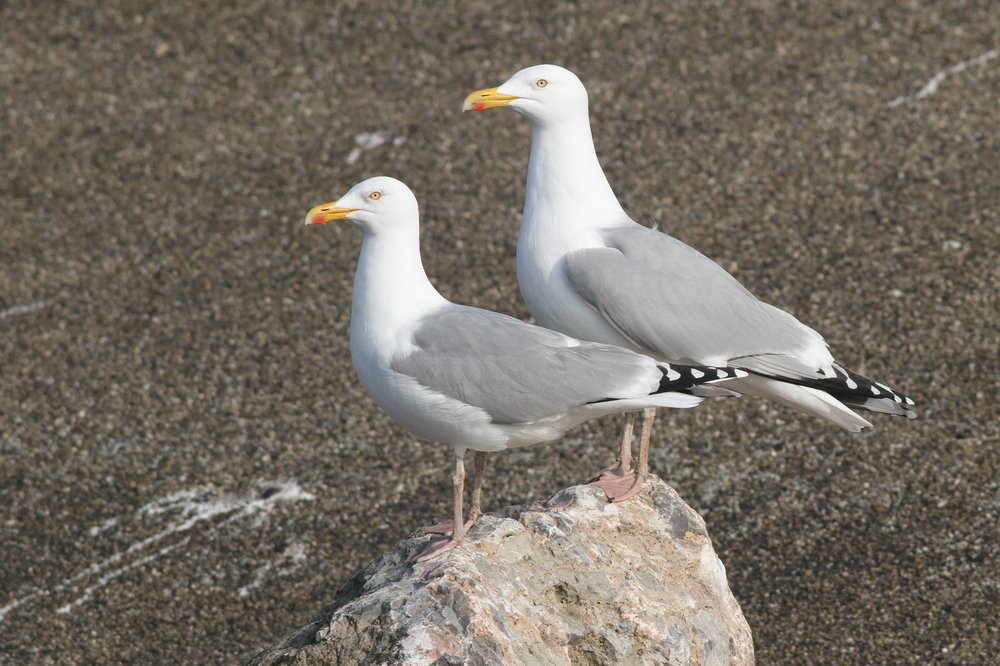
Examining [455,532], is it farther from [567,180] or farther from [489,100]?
[489,100]

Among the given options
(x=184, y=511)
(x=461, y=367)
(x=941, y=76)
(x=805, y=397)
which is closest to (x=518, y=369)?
(x=461, y=367)

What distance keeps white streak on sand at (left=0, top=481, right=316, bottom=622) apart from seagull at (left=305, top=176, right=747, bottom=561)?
3506mm

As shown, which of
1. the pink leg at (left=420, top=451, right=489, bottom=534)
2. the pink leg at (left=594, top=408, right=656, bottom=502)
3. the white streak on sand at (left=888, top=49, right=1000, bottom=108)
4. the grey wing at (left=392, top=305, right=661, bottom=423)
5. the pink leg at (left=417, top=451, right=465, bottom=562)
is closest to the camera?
the grey wing at (left=392, top=305, right=661, bottom=423)

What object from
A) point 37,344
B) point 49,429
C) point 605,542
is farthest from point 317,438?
point 605,542

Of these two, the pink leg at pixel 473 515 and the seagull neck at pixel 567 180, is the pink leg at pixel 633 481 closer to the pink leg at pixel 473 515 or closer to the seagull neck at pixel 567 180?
the pink leg at pixel 473 515

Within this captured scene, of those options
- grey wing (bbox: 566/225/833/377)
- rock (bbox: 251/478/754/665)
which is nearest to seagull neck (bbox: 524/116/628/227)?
grey wing (bbox: 566/225/833/377)

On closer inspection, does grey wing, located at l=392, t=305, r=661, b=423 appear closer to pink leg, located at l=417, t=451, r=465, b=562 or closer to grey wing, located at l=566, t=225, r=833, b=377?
pink leg, located at l=417, t=451, r=465, b=562

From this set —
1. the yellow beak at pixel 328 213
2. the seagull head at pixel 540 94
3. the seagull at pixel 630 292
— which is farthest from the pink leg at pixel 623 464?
the yellow beak at pixel 328 213

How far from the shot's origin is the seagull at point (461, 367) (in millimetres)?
5250

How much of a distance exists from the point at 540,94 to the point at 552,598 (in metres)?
2.39

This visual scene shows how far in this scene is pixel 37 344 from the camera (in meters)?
10.4

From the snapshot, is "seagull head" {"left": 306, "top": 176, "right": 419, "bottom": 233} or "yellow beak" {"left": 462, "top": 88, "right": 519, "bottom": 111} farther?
"yellow beak" {"left": 462, "top": 88, "right": 519, "bottom": 111}

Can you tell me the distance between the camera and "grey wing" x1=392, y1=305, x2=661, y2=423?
17.2 feet

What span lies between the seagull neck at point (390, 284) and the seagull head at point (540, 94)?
0.97 metres
